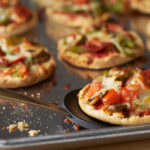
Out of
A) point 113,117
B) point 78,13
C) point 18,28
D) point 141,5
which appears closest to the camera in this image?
point 113,117

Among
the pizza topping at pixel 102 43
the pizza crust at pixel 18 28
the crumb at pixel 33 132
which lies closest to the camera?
the crumb at pixel 33 132

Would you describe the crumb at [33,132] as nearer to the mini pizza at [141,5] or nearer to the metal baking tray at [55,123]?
the metal baking tray at [55,123]

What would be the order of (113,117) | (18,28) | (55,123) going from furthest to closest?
(18,28) < (55,123) < (113,117)

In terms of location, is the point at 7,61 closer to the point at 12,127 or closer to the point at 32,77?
the point at 32,77

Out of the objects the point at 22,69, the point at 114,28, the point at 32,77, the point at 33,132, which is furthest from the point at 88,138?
the point at 114,28

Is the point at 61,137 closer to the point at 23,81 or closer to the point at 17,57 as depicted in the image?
the point at 23,81

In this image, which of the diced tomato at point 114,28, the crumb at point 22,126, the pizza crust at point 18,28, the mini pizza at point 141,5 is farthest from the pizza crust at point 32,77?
the mini pizza at point 141,5

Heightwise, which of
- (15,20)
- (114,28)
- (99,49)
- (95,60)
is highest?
(15,20)
